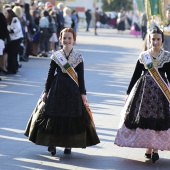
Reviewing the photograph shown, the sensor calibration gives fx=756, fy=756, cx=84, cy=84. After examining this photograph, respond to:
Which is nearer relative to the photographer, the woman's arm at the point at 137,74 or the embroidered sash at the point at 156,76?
the embroidered sash at the point at 156,76

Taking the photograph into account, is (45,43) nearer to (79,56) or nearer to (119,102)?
(119,102)

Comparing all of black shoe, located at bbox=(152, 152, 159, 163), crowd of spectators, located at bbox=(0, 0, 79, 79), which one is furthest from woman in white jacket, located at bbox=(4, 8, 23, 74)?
black shoe, located at bbox=(152, 152, 159, 163)

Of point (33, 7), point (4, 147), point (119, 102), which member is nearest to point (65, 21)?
point (33, 7)

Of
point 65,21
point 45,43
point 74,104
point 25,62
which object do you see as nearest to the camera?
point 74,104

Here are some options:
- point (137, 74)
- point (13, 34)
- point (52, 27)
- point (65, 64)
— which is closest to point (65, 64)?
point (65, 64)

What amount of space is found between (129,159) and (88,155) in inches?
20.4

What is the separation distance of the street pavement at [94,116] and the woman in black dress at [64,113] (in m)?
0.23

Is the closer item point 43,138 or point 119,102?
point 43,138

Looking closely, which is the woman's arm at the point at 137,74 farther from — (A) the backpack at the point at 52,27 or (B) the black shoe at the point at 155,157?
(A) the backpack at the point at 52,27

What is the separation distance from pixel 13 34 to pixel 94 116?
22.0 ft

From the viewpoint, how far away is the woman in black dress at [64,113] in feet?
28.3

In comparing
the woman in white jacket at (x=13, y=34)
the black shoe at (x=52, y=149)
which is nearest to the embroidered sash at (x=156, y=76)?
the black shoe at (x=52, y=149)

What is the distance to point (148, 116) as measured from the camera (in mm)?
8586

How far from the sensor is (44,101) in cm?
876
